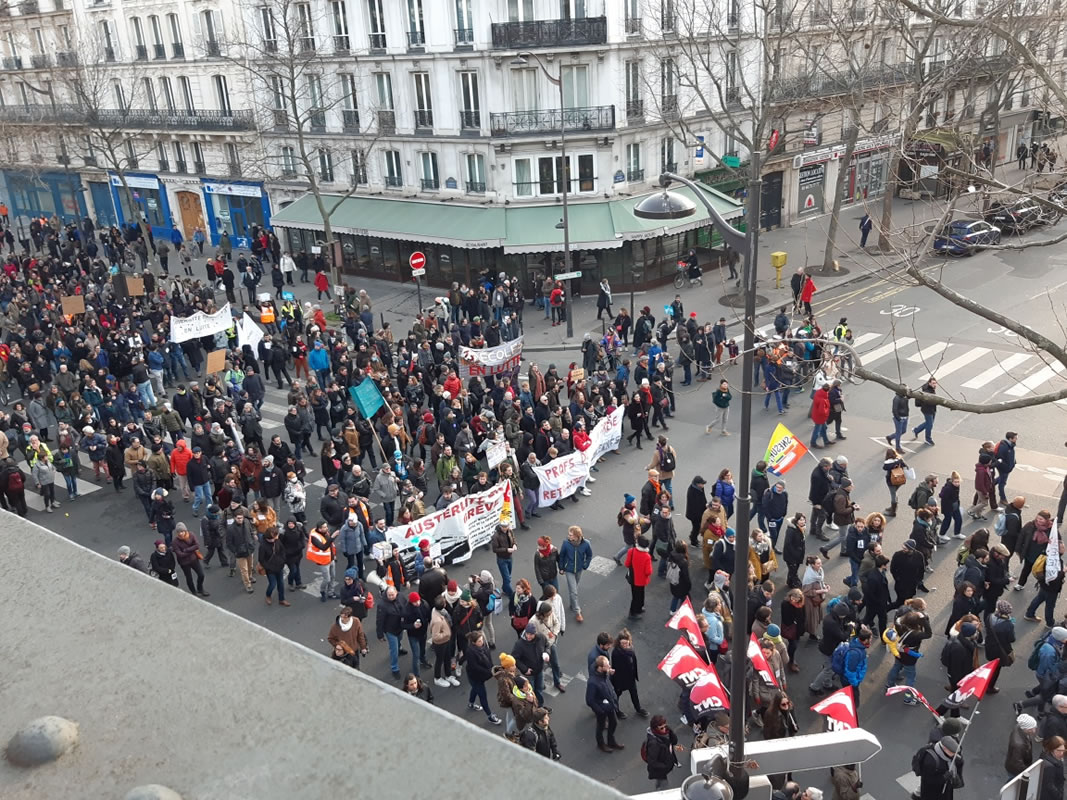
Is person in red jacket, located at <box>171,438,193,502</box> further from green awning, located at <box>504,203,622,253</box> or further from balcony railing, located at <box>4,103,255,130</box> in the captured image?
balcony railing, located at <box>4,103,255,130</box>

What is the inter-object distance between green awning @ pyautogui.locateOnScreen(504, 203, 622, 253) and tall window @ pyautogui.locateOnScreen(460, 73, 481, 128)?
321 centimetres

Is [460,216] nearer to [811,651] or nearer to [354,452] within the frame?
[354,452]

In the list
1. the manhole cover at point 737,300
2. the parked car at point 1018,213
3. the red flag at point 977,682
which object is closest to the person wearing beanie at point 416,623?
the red flag at point 977,682

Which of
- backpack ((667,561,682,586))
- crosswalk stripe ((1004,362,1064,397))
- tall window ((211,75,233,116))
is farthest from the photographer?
tall window ((211,75,233,116))

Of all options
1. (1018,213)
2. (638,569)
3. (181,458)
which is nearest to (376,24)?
(181,458)

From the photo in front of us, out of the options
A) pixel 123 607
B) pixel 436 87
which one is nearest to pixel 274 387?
pixel 436 87

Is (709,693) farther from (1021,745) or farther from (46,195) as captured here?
(46,195)

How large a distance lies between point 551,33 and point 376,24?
6952 mm

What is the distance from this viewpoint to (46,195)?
52375 millimetres

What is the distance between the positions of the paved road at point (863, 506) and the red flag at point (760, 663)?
3.77 feet

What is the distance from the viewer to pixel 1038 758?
1032cm

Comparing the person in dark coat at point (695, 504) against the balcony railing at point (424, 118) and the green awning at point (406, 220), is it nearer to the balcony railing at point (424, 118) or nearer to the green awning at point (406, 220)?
the green awning at point (406, 220)

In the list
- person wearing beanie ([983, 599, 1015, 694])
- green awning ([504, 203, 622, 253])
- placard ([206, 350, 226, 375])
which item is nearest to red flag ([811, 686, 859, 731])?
person wearing beanie ([983, 599, 1015, 694])

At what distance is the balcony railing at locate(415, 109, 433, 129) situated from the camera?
3309 cm
